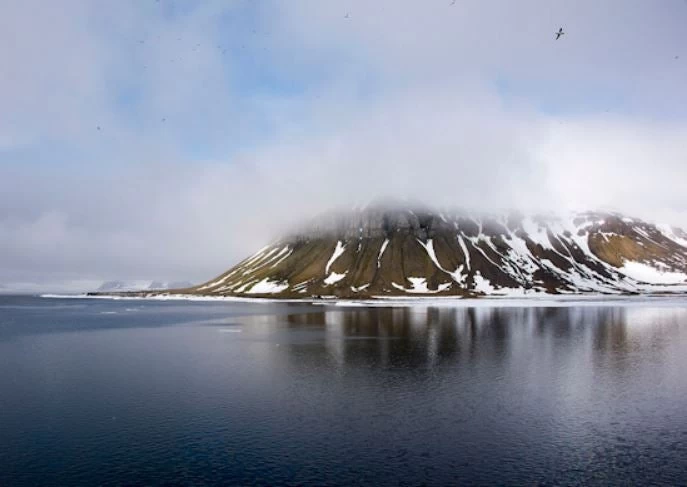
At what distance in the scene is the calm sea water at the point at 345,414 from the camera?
92.8 ft

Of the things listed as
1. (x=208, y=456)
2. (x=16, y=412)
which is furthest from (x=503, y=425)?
(x=16, y=412)

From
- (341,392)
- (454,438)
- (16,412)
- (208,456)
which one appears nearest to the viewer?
(208,456)

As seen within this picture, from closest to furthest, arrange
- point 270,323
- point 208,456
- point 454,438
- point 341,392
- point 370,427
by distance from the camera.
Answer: point 208,456, point 454,438, point 370,427, point 341,392, point 270,323

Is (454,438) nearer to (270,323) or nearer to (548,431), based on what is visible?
(548,431)

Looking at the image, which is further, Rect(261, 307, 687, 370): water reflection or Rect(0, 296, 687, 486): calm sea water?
Rect(261, 307, 687, 370): water reflection

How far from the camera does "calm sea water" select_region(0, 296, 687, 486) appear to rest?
2830cm

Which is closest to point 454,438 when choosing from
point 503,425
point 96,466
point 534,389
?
point 503,425

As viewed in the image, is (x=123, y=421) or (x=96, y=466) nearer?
(x=96, y=466)

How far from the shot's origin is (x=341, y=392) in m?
46.1

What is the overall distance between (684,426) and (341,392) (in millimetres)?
25830

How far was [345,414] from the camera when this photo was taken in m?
39.0

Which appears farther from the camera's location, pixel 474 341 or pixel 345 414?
pixel 474 341

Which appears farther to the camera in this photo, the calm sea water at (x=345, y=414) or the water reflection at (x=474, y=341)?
the water reflection at (x=474, y=341)

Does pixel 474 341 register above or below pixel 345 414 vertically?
above
